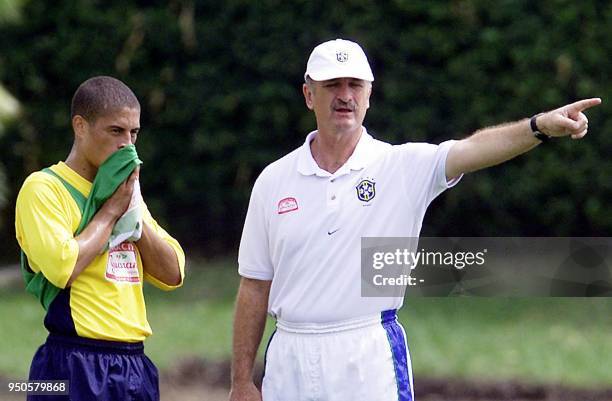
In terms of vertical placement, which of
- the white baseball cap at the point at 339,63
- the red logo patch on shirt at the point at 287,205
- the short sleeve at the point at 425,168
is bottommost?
the red logo patch on shirt at the point at 287,205

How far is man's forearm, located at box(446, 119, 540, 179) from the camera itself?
5.01 metres

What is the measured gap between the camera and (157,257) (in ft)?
17.4

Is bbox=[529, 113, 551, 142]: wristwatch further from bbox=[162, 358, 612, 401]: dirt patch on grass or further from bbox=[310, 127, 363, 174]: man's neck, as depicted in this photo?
bbox=[162, 358, 612, 401]: dirt patch on grass

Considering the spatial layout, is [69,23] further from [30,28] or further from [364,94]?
[364,94]

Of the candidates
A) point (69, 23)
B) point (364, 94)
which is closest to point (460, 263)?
point (364, 94)

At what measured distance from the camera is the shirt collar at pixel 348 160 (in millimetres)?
5336

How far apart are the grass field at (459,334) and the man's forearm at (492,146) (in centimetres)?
465

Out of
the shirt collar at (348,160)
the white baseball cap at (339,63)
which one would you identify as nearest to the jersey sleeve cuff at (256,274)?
the shirt collar at (348,160)

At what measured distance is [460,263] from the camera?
953cm

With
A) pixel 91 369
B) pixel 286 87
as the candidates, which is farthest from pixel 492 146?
pixel 286 87

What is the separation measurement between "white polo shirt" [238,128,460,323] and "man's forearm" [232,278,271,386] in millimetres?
90

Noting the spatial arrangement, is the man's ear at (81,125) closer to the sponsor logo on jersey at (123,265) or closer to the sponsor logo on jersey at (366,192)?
the sponsor logo on jersey at (123,265)

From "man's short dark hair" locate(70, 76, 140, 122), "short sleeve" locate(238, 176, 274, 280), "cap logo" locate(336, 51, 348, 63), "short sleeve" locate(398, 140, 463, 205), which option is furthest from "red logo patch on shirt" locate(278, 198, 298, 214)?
"man's short dark hair" locate(70, 76, 140, 122)

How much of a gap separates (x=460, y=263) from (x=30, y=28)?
579 centimetres
